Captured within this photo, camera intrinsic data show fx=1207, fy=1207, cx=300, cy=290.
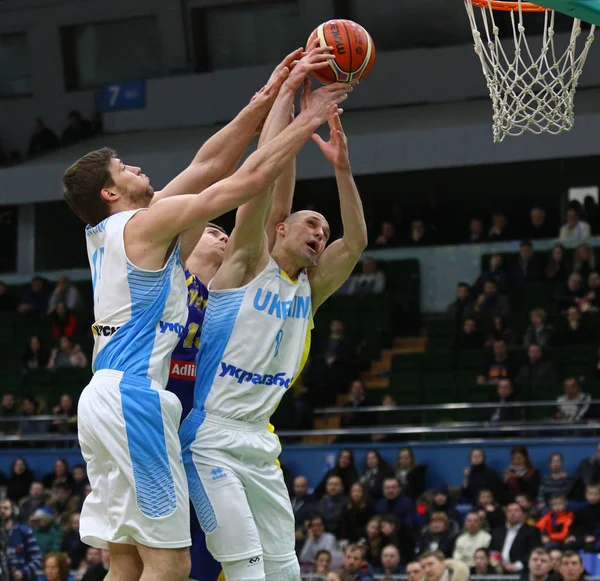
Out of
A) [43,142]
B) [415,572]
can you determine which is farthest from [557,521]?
[43,142]

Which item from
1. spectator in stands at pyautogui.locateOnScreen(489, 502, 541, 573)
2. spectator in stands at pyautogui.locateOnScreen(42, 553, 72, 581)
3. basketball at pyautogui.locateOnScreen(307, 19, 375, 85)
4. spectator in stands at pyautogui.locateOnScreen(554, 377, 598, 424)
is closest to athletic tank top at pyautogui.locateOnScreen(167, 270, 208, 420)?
basketball at pyautogui.locateOnScreen(307, 19, 375, 85)

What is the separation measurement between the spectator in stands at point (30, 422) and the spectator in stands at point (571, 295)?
7.36 meters

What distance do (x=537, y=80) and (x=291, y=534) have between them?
323 centimetres

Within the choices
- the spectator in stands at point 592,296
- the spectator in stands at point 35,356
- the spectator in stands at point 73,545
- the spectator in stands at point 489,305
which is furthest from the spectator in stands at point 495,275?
the spectator in stands at point 35,356

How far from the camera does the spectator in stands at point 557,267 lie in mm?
16359

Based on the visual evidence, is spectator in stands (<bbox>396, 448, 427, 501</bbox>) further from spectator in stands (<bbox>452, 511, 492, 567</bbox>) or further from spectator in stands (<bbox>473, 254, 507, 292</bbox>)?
spectator in stands (<bbox>473, 254, 507, 292</bbox>)

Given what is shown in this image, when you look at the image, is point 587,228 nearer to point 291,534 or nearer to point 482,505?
point 482,505

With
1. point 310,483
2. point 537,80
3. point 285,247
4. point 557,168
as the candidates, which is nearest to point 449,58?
point 557,168

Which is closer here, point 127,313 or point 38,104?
point 127,313

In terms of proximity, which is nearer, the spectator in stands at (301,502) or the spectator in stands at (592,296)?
the spectator in stands at (301,502)

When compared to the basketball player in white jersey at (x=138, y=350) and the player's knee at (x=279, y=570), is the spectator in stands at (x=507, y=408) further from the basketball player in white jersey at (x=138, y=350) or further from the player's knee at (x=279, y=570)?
the basketball player in white jersey at (x=138, y=350)

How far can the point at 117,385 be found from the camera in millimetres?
5020

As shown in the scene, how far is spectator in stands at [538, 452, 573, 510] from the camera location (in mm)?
12586

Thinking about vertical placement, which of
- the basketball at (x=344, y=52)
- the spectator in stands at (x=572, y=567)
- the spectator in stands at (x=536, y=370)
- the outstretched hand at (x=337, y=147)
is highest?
the basketball at (x=344, y=52)
